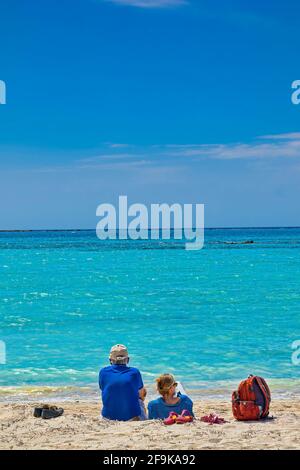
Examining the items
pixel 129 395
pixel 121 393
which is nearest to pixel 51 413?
pixel 121 393

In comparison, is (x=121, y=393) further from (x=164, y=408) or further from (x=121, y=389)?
(x=164, y=408)

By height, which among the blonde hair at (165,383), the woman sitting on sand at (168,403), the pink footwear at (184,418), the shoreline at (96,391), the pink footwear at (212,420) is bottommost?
the shoreline at (96,391)

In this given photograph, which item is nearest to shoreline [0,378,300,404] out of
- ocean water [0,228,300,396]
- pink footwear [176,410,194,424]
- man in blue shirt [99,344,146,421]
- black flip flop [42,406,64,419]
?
ocean water [0,228,300,396]

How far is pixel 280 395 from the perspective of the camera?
12.0 meters

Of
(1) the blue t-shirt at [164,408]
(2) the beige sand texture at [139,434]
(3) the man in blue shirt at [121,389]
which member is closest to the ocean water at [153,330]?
(1) the blue t-shirt at [164,408]

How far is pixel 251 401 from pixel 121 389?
6.30ft

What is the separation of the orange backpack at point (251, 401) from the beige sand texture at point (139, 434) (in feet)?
0.62

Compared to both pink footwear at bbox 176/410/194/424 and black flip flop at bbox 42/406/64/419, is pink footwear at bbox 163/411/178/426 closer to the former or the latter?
pink footwear at bbox 176/410/194/424

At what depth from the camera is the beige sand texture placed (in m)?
7.42

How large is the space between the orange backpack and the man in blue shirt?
1407 millimetres

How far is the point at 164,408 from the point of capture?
895 cm

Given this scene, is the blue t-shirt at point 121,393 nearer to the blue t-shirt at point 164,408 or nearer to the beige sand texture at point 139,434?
the blue t-shirt at point 164,408

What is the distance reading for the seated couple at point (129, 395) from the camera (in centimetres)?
886
